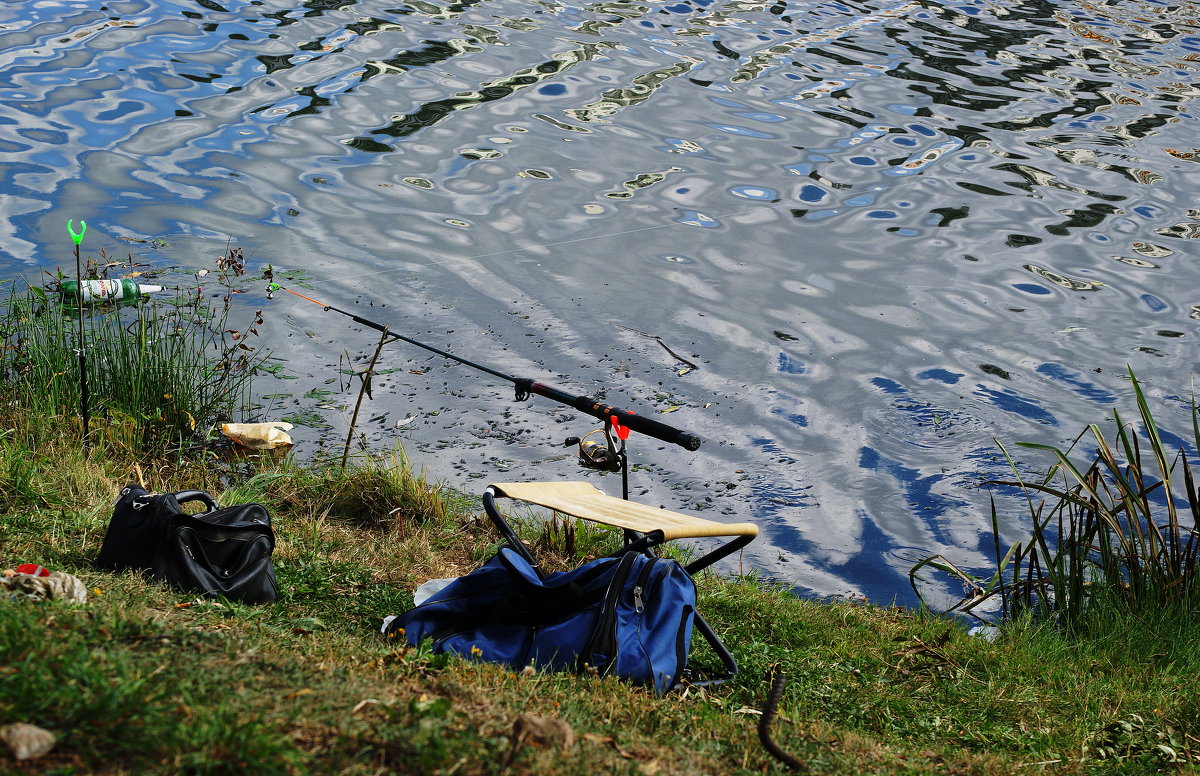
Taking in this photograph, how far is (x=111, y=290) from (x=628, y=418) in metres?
4.13

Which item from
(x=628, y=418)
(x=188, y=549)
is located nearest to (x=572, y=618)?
(x=628, y=418)

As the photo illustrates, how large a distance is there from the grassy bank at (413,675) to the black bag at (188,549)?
94mm

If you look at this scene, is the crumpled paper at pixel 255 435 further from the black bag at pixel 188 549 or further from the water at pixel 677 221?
the black bag at pixel 188 549

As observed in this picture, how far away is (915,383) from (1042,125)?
7.43 metres

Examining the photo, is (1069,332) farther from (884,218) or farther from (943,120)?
(943,120)

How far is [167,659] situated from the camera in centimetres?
235

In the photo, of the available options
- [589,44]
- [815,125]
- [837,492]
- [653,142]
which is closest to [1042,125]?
[815,125]

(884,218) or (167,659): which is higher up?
(167,659)

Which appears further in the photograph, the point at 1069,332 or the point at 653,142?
the point at 653,142

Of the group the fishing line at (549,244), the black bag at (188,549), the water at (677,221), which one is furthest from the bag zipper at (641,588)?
the fishing line at (549,244)

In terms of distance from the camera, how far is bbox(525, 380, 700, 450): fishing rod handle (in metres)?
3.48

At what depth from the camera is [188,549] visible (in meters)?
3.59

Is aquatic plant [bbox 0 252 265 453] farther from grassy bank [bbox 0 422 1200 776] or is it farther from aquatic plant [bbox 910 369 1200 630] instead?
aquatic plant [bbox 910 369 1200 630]

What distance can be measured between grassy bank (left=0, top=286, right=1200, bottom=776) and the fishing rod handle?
82 cm
